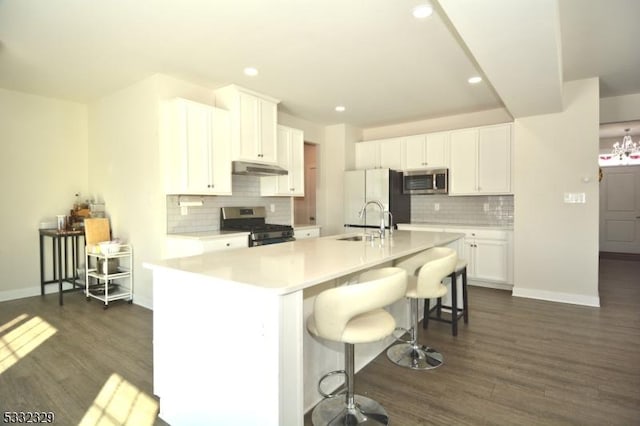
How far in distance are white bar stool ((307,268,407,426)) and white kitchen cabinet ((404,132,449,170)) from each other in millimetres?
3667

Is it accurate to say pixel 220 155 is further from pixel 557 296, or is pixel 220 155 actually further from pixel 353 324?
pixel 557 296

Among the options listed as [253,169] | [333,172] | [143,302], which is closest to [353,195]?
[333,172]

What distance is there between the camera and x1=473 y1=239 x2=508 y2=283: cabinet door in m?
4.63

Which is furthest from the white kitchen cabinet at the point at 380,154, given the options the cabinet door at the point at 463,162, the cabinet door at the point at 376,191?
the cabinet door at the point at 463,162

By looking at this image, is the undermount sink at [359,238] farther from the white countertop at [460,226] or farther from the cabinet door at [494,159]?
the cabinet door at [494,159]

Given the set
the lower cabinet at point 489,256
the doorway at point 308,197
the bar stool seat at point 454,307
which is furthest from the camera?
the doorway at point 308,197

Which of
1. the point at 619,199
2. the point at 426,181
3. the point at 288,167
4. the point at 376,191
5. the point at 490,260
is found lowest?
the point at 490,260

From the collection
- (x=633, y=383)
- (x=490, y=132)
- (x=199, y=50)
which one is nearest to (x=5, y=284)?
(x=199, y=50)

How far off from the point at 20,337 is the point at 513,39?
4541 millimetres

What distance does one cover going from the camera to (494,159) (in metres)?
4.78

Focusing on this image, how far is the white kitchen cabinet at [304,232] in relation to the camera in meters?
4.85

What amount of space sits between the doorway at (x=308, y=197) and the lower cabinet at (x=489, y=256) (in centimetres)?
253

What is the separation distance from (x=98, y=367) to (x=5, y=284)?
9.21 ft

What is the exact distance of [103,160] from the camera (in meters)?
4.55
